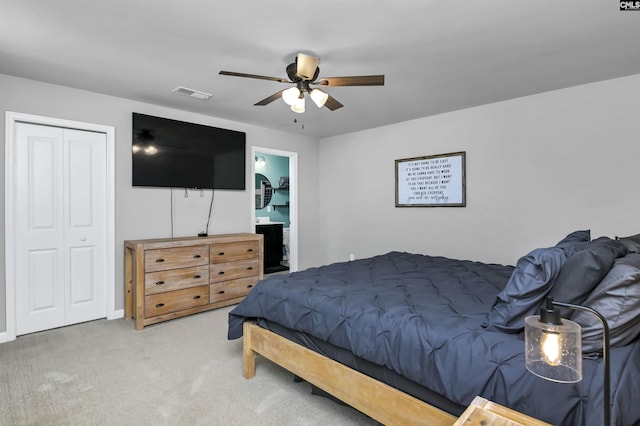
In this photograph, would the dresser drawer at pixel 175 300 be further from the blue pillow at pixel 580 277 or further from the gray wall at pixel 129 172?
the blue pillow at pixel 580 277

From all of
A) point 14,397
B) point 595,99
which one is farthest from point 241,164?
point 595,99

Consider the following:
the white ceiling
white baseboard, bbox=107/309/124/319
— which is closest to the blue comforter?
the white ceiling

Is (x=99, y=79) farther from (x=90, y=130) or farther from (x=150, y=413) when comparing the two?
(x=150, y=413)

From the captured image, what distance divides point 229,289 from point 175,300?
0.67 m

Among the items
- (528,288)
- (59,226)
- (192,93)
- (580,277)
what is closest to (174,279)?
(59,226)

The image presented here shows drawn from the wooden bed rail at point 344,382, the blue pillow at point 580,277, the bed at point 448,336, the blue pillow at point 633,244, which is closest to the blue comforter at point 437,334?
the bed at point 448,336

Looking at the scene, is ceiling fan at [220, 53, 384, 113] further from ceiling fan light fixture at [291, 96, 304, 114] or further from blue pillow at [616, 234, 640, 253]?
blue pillow at [616, 234, 640, 253]

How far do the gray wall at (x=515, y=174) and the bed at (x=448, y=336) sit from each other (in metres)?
1.21

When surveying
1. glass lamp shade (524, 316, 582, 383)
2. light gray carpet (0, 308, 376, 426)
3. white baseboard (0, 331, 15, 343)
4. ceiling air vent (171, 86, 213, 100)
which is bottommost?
light gray carpet (0, 308, 376, 426)

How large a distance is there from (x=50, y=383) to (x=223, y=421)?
4.58ft

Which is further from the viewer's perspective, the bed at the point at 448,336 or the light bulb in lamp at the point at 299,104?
the light bulb in lamp at the point at 299,104

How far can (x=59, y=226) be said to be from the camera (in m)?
3.42

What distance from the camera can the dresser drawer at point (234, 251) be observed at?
3986mm

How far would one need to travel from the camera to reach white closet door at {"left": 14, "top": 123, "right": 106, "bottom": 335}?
3.21 meters
